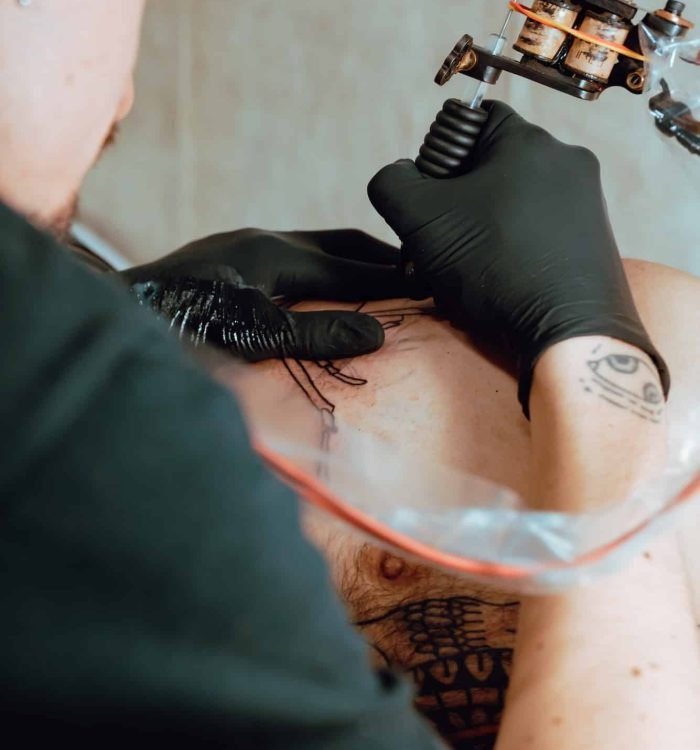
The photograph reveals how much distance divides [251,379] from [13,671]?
0.72 feet

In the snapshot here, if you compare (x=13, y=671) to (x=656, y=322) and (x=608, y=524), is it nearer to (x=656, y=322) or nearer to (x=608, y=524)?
(x=608, y=524)

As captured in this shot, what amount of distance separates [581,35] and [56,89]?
44 centimetres

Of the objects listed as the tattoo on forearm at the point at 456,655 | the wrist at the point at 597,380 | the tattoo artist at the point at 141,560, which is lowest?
the tattoo on forearm at the point at 456,655

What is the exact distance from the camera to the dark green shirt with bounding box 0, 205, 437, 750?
0.94ft

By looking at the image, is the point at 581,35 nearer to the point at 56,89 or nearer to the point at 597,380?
the point at 597,380

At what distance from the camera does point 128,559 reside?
0.29 metres

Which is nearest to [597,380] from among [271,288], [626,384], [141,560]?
[626,384]

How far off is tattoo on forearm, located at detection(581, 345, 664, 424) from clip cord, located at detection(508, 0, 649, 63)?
0.26m

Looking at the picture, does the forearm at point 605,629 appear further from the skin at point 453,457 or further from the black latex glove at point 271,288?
the black latex glove at point 271,288

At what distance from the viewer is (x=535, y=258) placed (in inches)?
30.8

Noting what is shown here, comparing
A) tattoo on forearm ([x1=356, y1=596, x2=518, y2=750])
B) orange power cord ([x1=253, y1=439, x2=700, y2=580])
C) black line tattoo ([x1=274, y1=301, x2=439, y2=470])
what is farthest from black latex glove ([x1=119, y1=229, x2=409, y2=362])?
orange power cord ([x1=253, y1=439, x2=700, y2=580])

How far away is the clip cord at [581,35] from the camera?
0.77 meters

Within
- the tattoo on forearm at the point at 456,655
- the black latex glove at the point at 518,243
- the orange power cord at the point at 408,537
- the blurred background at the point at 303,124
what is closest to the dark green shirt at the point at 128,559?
the orange power cord at the point at 408,537

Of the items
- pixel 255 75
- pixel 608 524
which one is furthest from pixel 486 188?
pixel 255 75
